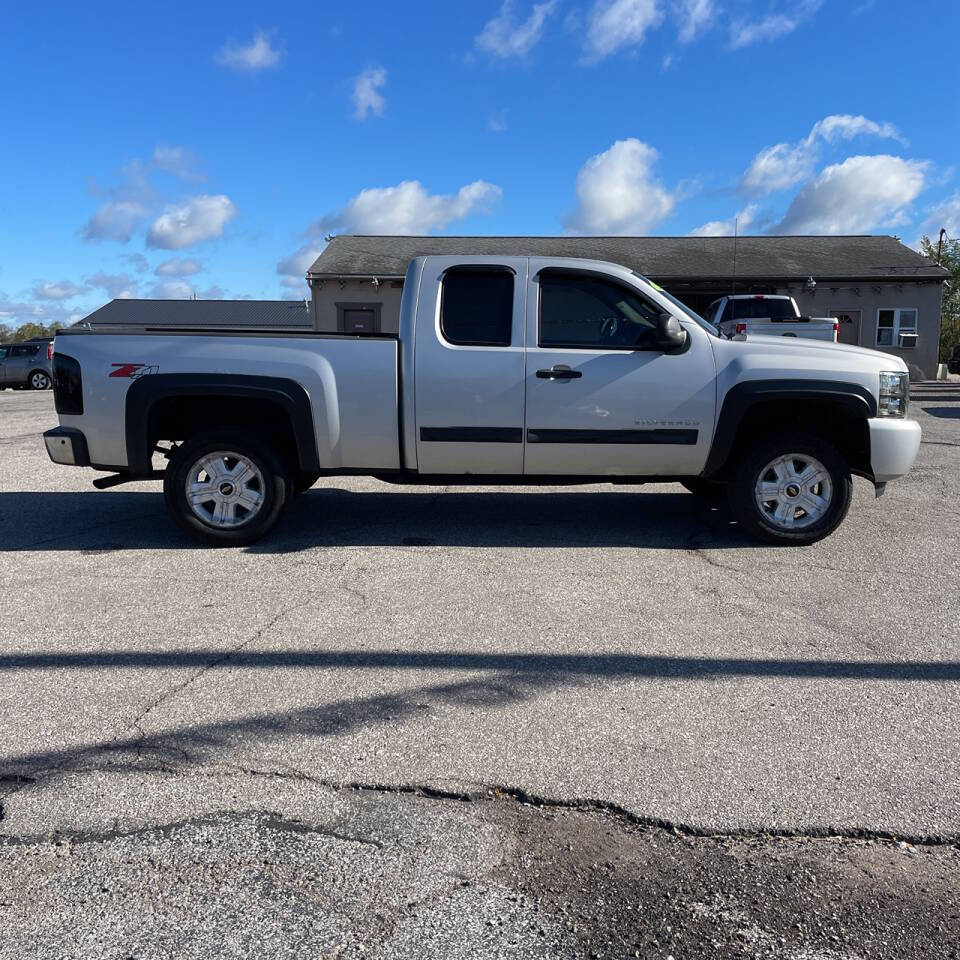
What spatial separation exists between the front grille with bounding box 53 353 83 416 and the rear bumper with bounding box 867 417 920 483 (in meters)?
5.54

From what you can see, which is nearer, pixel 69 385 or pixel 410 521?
pixel 69 385

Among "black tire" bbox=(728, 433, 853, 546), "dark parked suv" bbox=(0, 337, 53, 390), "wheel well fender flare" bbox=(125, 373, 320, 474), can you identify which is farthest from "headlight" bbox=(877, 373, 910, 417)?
"dark parked suv" bbox=(0, 337, 53, 390)

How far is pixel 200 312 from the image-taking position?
192 feet

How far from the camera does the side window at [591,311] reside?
6.53 m

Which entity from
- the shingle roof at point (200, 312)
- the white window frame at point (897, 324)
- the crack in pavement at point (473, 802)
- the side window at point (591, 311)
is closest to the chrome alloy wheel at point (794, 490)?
the side window at point (591, 311)

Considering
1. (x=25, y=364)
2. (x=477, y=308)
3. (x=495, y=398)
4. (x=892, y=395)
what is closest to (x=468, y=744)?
(x=495, y=398)

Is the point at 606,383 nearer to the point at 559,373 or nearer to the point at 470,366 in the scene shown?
the point at 559,373

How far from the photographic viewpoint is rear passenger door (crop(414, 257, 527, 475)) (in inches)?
253

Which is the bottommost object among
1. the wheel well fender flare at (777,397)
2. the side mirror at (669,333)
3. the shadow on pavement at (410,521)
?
the shadow on pavement at (410,521)

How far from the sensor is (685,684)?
13.5ft

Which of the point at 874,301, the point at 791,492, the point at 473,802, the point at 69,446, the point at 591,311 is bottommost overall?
the point at 473,802

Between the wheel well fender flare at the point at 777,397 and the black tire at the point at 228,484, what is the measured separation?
10.2ft

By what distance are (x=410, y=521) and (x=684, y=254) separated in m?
24.6

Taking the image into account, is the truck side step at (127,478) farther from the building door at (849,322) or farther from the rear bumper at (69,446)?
the building door at (849,322)
